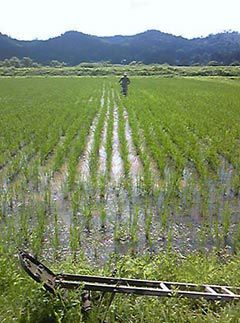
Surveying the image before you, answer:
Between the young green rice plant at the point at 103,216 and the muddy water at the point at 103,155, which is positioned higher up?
the young green rice plant at the point at 103,216

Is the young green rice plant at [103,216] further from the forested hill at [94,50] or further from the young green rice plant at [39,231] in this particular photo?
the forested hill at [94,50]

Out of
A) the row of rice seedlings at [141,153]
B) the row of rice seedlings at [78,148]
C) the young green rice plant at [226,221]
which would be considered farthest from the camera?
the row of rice seedlings at [78,148]

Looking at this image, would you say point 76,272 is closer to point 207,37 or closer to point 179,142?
point 179,142

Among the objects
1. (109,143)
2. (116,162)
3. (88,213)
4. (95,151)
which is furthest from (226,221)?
(109,143)

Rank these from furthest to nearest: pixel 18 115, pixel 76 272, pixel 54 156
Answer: pixel 18 115 → pixel 54 156 → pixel 76 272

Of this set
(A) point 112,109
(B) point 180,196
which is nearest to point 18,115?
(A) point 112,109

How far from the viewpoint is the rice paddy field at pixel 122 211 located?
9.46 ft

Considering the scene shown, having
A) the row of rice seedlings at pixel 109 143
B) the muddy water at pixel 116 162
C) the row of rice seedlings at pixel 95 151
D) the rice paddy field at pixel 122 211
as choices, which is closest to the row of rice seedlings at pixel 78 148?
the rice paddy field at pixel 122 211

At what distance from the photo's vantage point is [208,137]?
9367 mm

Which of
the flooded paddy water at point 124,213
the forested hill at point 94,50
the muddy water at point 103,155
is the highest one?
the flooded paddy water at point 124,213

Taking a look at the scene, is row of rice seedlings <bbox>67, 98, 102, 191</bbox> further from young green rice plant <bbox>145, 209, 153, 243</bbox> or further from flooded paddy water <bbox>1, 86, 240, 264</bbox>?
young green rice plant <bbox>145, 209, 153, 243</bbox>

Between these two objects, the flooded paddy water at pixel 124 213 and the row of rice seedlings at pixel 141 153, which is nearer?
the flooded paddy water at pixel 124 213

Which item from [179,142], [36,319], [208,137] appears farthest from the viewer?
[208,137]

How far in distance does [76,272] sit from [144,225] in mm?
1606
